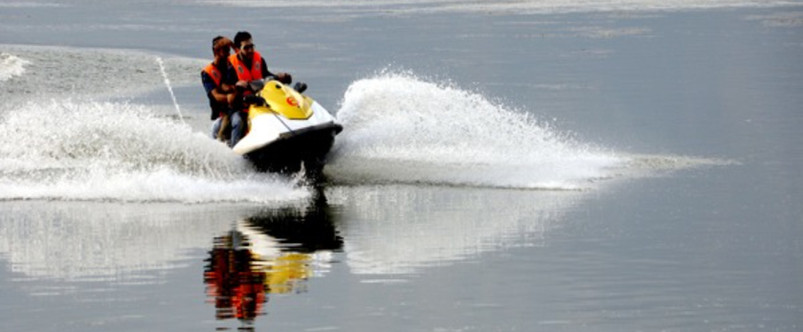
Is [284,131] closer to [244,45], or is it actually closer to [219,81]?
[244,45]

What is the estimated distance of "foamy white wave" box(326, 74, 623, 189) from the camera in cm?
2017

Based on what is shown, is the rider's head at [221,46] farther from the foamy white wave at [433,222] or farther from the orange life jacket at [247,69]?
the foamy white wave at [433,222]

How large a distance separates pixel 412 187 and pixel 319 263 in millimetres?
4952

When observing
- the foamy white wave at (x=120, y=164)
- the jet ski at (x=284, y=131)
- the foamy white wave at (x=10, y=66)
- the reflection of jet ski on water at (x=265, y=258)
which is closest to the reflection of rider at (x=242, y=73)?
the jet ski at (x=284, y=131)

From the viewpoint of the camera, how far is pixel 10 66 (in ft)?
120

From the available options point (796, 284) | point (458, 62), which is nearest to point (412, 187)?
point (796, 284)

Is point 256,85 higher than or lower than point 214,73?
lower

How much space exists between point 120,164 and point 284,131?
2.62 meters

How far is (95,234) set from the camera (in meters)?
16.3

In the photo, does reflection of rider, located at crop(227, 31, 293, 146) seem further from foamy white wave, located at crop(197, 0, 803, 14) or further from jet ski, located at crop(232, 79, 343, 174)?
foamy white wave, located at crop(197, 0, 803, 14)

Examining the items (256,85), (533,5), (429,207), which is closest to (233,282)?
(429,207)

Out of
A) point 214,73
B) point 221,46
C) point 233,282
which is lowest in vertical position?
point 233,282

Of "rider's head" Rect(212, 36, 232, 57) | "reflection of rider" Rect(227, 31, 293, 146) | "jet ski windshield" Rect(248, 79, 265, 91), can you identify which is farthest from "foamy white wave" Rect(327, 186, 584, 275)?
"rider's head" Rect(212, 36, 232, 57)

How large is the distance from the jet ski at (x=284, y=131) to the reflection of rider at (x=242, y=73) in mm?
138
